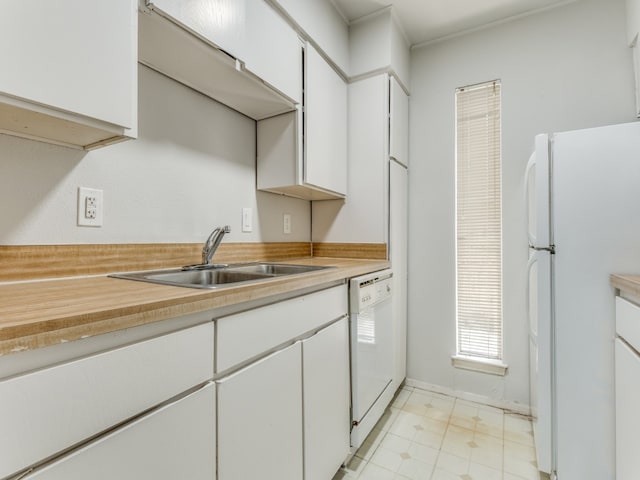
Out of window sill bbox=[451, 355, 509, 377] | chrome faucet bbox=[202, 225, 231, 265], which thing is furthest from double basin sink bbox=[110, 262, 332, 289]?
window sill bbox=[451, 355, 509, 377]

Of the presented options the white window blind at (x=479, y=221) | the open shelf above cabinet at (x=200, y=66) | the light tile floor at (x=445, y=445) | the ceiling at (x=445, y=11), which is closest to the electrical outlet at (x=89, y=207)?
the open shelf above cabinet at (x=200, y=66)

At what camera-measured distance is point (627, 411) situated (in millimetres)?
1186

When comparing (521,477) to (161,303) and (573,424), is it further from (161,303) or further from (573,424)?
(161,303)

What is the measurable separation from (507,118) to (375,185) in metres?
1.01

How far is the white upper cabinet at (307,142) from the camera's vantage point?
5.62 ft

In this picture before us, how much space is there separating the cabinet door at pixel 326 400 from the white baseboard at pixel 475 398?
3.53 ft

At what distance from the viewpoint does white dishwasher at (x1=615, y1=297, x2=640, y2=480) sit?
1.10 m

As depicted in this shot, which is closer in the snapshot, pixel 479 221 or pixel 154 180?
pixel 154 180

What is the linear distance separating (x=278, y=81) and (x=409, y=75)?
1.41 meters

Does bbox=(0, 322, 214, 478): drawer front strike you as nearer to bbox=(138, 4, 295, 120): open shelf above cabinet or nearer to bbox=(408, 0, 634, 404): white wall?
bbox=(138, 4, 295, 120): open shelf above cabinet

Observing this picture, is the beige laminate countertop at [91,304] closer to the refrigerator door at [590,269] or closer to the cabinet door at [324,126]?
the cabinet door at [324,126]

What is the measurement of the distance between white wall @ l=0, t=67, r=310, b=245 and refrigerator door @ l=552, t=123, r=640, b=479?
150 cm

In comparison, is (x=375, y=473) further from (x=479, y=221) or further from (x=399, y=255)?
(x=479, y=221)

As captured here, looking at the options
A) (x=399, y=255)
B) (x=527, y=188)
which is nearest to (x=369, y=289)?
(x=399, y=255)
